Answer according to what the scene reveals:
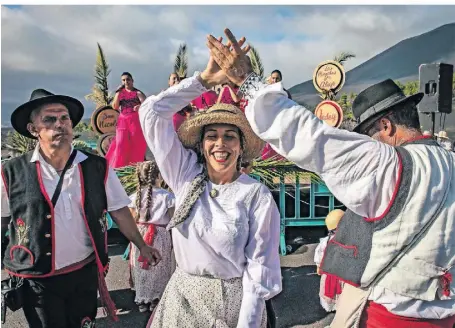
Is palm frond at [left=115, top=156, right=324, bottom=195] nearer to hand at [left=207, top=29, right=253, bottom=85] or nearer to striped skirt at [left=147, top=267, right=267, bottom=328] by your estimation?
striped skirt at [left=147, top=267, right=267, bottom=328]

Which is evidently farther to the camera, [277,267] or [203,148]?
[203,148]

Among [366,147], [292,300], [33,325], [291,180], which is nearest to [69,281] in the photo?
[33,325]

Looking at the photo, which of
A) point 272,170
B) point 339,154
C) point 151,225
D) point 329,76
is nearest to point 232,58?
point 339,154

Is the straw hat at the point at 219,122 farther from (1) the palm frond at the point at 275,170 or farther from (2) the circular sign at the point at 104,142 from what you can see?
(2) the circular sign at the point at 104,142

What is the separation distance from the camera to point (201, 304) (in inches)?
70.4

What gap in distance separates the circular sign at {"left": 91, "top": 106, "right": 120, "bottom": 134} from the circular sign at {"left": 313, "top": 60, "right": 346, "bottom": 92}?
359 cm

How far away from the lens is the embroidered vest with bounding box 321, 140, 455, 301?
137cm

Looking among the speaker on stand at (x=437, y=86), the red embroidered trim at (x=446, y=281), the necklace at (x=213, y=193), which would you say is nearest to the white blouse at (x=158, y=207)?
the necklace at (x=213, y=193)

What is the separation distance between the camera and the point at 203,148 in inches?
79.4

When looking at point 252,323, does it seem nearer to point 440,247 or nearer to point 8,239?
point 440,247

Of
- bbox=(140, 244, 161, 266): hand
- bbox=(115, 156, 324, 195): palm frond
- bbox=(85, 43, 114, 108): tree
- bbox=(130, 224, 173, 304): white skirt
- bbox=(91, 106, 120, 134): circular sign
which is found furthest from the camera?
bbox=(85, 43, 114, 108): tree

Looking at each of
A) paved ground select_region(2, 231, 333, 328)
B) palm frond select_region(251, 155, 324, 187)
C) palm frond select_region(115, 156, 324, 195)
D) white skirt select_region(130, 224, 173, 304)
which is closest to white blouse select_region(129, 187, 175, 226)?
white skirt select_region(130, 224, 173, 304)

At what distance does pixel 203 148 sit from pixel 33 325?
1286 millimetres

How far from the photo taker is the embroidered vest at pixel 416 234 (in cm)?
137
